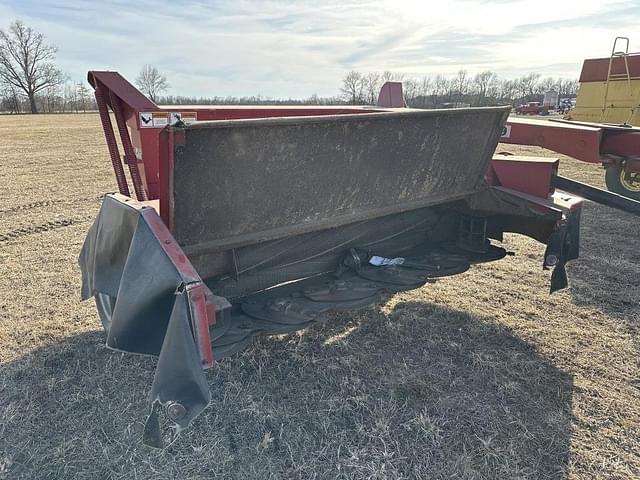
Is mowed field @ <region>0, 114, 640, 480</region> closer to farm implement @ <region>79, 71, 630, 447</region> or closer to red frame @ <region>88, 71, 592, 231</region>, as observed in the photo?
farm implement @ <region>79, 71, 630, 447</region>

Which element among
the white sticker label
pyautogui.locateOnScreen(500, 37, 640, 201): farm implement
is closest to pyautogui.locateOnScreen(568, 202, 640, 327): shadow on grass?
pyautogui.locateOnScreen(500, 37, 640, 201): farm implement

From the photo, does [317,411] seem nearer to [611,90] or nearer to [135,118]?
[135,118]

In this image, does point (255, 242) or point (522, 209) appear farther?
point (522, 209)

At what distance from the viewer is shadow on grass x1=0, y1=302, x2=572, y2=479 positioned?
1.84 m

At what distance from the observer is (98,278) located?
2.00 meters

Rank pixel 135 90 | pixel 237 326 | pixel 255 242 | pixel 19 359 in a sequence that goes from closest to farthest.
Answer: pixel 237 326
pixel 255 242
pixel 19 359
pixel 135 90

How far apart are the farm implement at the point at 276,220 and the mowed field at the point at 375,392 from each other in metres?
0.28

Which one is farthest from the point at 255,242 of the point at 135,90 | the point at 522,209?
the point at 522,209

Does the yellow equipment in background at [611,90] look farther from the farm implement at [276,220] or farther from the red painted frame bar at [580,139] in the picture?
the farm implement at [276,220]

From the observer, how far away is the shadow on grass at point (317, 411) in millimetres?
1839

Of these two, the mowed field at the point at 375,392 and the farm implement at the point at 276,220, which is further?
the mowed field at the point at 375,392

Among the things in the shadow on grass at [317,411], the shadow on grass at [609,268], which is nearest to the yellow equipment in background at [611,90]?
the shadow on grass at [609,268]

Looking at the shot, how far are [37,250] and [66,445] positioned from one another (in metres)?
2.86

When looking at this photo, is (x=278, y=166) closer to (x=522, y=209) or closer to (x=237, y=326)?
(x=237, y=326)
